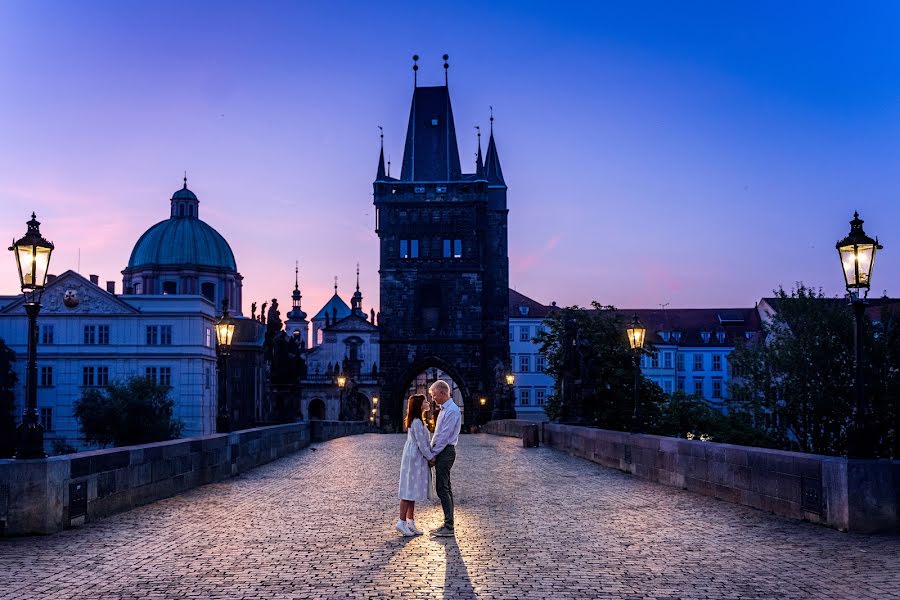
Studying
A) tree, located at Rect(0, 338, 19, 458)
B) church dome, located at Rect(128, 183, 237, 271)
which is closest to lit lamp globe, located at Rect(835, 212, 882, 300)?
tree, located at Rect(0, 338, 19, 458)

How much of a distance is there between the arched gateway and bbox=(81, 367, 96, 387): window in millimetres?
22305

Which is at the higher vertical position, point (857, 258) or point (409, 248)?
point (409, 248)

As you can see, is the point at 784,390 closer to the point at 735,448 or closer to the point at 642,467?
the point at 642,467

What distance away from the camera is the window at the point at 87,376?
76.7 m

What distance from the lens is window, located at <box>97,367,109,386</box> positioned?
3034 inches

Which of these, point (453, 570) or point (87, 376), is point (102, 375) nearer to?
point (87, 376)

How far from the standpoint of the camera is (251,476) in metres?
20.0

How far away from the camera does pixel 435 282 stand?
76.9m

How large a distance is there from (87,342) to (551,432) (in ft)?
176

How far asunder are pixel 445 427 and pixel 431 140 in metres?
70.8

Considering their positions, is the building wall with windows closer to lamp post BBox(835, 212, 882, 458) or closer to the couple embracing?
the couple embracing

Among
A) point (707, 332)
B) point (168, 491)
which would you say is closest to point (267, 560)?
point (168, 491)

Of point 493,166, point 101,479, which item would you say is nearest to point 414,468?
point 101,479

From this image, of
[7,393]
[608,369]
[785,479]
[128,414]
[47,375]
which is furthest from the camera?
[47,375]
